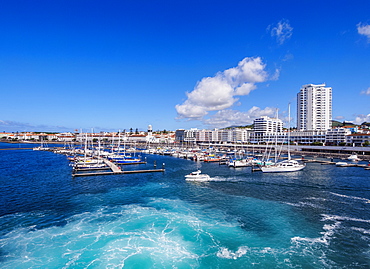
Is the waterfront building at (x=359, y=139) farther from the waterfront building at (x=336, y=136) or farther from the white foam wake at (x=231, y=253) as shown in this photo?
the white foam wake at (x=231, y=253)

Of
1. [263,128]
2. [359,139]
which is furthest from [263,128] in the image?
[359,139]

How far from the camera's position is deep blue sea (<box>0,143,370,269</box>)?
716 inches

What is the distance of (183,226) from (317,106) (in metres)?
189

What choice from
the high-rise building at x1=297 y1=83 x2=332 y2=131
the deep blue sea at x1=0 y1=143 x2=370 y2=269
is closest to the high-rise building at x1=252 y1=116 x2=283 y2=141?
the high-rise building at x1=297 y1=83 x2=332 y2=131

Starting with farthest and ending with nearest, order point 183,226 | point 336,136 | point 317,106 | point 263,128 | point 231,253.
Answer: point 263,128 < point 317,106 < point 336,136 < point 183,226 < point 231,253

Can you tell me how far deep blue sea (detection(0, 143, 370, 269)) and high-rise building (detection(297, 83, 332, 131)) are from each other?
15545cm

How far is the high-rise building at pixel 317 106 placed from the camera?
576ft

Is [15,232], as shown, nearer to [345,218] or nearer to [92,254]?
[92,254]

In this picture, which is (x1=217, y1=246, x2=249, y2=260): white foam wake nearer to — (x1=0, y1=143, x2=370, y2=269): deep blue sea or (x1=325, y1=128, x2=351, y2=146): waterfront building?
(x1=0, y1=143, x2=370, y2=269): deep blue sea

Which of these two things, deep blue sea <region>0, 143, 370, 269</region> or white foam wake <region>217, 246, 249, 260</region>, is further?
white foam wake <region>217, 246, 249, 260</region>

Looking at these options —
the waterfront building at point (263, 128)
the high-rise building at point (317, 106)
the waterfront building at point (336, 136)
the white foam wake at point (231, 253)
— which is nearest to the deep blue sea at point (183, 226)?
the white foam wake at point (231, 253)

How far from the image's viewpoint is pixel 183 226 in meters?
24.1

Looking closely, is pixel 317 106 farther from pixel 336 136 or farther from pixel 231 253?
pixel 231 253

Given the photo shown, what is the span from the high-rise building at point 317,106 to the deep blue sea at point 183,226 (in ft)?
510
